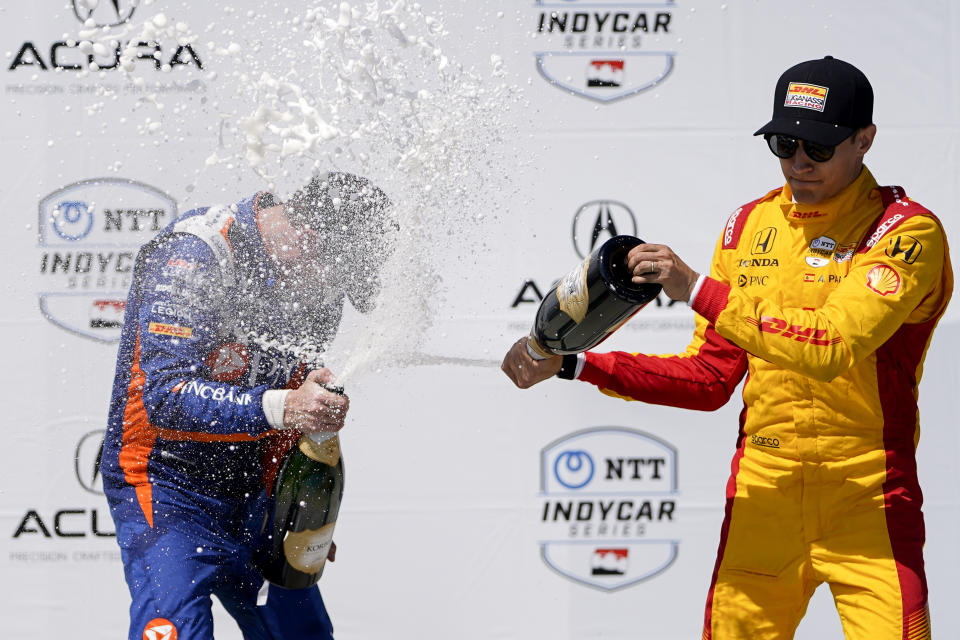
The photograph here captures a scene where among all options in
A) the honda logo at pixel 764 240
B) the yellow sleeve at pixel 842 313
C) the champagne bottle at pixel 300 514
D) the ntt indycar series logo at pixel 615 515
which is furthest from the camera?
the ntt indycar series logo at pixel 615 515

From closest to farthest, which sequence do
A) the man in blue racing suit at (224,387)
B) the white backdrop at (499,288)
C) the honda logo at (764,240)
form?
the honda logo at (764,240) < the man in blue racing suit at (224,387) < the white backdrop at (499,288)

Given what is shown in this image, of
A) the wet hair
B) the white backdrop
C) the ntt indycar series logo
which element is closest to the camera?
the wet hair

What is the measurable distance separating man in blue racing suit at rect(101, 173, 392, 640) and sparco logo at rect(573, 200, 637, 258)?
88 cm

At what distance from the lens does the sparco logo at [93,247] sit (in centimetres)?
312

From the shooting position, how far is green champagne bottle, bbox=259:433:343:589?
8.09 feet

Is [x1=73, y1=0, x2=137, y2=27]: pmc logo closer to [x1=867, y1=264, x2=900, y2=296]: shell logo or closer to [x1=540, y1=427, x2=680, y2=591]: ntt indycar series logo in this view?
[x1=540, y1=427, x2=680, y2=591]: ntt indycar series logo

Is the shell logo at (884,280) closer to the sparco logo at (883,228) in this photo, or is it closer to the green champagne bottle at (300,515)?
the sparco logo at (883,228)

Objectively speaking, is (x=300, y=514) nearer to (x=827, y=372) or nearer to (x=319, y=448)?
(x=319, y=448)

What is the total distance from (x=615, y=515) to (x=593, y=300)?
4.84ft

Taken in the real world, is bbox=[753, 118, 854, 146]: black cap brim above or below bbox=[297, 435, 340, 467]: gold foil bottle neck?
above

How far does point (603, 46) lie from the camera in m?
3.15

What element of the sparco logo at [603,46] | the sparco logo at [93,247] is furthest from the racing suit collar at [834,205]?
the sparco logo at [93,247]

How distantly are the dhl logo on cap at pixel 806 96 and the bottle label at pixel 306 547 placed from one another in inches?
62.8

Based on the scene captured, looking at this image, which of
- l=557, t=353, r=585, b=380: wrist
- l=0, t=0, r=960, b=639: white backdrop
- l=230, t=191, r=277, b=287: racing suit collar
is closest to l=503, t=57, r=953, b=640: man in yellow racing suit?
l=557, t=353, r=585, b=380: wrist
